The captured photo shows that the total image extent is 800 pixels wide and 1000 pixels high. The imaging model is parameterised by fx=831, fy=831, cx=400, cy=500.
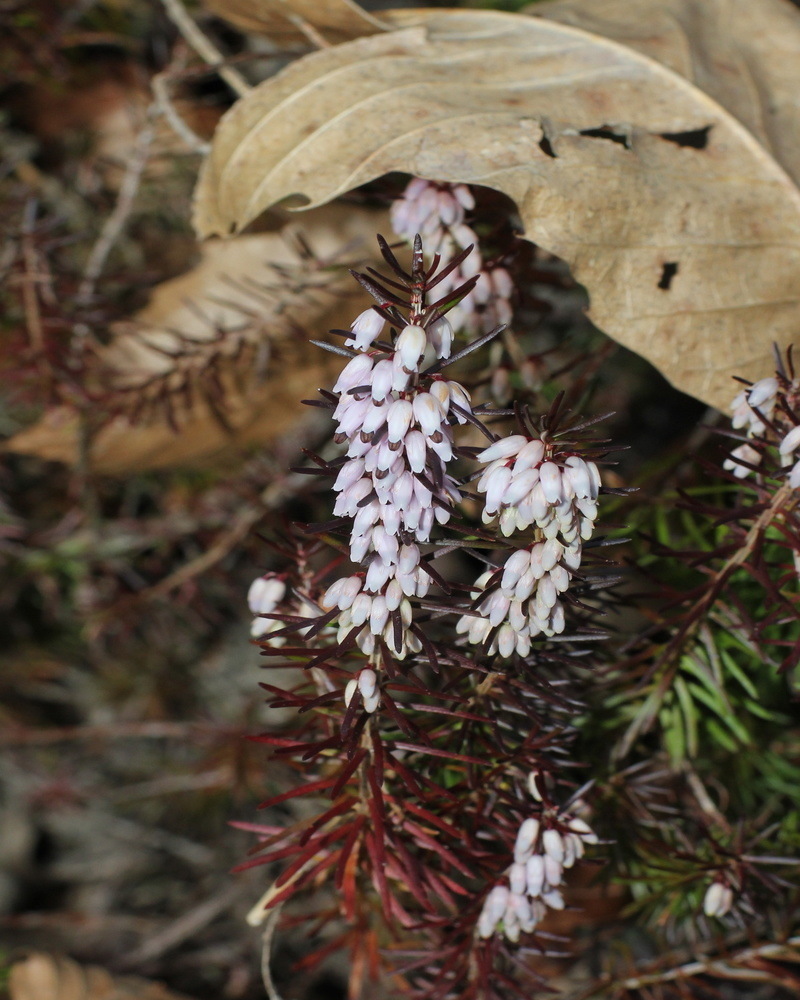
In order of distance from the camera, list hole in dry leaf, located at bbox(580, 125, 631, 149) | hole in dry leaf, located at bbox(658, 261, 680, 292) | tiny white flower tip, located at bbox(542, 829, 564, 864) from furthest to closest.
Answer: hole in dry leaf, located at bbox(580, 125, 631, 149)
hole in dry leaf, located at bbox(658, 261, 680, 292)
tiny white flower tip, located at bbox(542, 829, 564, 864)

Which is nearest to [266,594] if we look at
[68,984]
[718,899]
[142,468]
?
[718,899]

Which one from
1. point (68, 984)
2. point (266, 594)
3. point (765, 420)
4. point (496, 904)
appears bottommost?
point (68, 984)

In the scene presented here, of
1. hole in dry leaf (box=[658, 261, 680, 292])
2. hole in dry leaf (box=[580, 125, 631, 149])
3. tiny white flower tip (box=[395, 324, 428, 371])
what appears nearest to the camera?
tiny white flower tip (box=[395, 324, 428, 371])

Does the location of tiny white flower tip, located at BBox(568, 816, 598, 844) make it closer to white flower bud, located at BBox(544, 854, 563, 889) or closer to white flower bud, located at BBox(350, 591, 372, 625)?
white flower bud, located at BBox(544, 854, 563, 889)

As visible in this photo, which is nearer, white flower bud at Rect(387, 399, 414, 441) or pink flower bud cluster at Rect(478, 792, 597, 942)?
white flower bud at Rect(387, 399, 414, 441)

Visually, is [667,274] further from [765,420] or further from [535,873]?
[535,873]

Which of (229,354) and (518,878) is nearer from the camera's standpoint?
(518,878)

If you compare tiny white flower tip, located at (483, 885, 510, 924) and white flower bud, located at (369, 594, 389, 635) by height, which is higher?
white flower bud, located at (369, 594, 389, 635)

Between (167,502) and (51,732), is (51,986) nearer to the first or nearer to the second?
(51,732)

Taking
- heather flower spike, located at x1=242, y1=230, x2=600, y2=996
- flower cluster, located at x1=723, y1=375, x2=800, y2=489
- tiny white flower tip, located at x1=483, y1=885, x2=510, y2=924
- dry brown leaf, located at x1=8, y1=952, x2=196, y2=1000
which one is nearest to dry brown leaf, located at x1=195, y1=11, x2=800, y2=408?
heather flower spike, located at x1=242, y1=230, x2=600, y2=996
